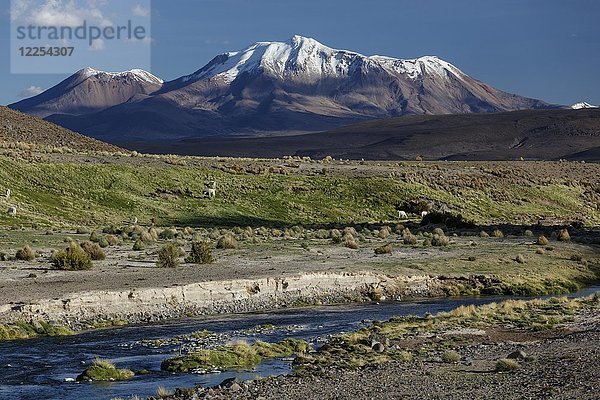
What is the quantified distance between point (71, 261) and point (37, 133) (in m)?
80.0

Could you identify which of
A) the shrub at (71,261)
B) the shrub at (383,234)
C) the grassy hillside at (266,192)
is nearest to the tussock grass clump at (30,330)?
the shrub at (71,261)

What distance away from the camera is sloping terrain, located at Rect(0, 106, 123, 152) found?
365 ft

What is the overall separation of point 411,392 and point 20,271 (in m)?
22.6

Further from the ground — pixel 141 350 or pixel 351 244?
pixel 351 244

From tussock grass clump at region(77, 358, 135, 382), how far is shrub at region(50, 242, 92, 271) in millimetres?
16473

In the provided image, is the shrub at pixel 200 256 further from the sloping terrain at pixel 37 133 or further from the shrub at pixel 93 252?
the sloping terrain at pixel 37 133

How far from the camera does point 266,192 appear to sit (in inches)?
3250

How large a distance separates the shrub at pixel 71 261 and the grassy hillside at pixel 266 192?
61.4ft

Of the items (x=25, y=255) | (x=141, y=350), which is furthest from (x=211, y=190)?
(x=141, y=350)

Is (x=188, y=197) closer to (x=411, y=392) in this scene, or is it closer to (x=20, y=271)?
(x=20, y=271)

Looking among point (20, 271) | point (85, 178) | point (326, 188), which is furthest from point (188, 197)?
point (20, 271)

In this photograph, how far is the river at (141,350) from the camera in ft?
74.1

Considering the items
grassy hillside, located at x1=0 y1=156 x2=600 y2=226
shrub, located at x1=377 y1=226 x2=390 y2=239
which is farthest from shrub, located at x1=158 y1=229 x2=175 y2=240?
shrub, located at x1=377 y1=226 x2=390 y2=239

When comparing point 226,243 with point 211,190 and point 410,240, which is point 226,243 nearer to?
point 410,240
